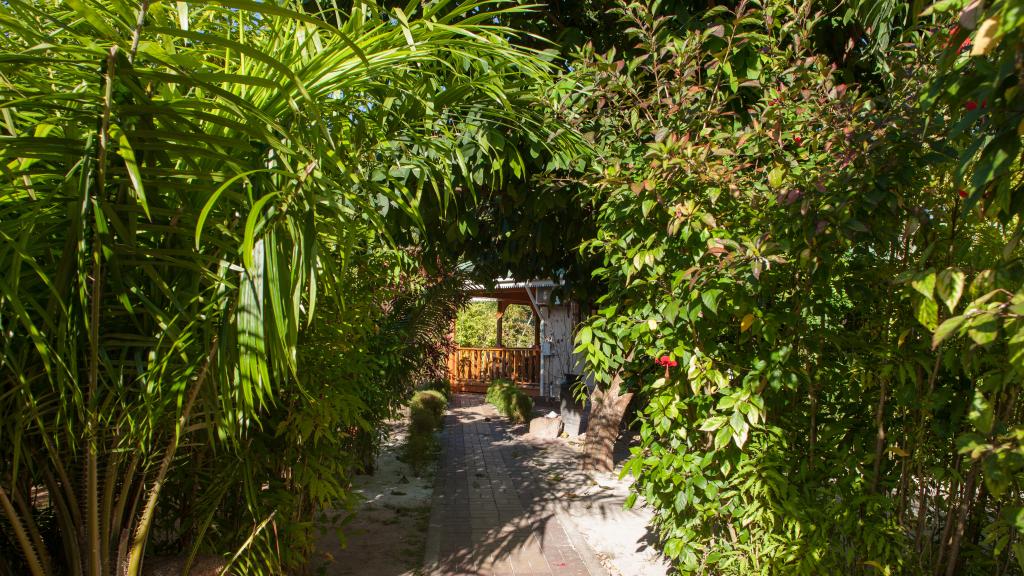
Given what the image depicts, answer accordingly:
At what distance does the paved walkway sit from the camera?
173 inches

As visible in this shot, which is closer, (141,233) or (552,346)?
(141,233)

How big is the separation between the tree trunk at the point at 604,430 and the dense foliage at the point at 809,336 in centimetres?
437

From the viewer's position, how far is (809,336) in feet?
8.36

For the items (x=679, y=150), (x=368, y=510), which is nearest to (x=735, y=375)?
(x=679, y=150)

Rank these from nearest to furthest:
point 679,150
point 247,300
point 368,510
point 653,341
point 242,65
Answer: point 247,300 → point 242,65 → point 679,150 → point 653,341 → point 368,510

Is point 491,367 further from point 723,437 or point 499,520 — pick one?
point 723,437

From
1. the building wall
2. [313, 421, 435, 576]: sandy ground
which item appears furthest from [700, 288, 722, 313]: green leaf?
the building wall

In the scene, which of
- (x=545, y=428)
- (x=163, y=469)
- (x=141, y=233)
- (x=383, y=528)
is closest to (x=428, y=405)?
(x=545, y=428)

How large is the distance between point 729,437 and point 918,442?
69 cm

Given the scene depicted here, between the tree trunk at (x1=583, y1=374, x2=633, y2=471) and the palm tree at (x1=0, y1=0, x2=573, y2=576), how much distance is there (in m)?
5.50

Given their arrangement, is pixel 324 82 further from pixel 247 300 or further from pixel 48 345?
pixel 48 345

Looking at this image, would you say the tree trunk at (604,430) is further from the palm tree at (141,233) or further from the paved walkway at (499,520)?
the palm tree at (141,233)

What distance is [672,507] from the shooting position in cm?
284

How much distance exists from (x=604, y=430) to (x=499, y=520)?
2.20 m
